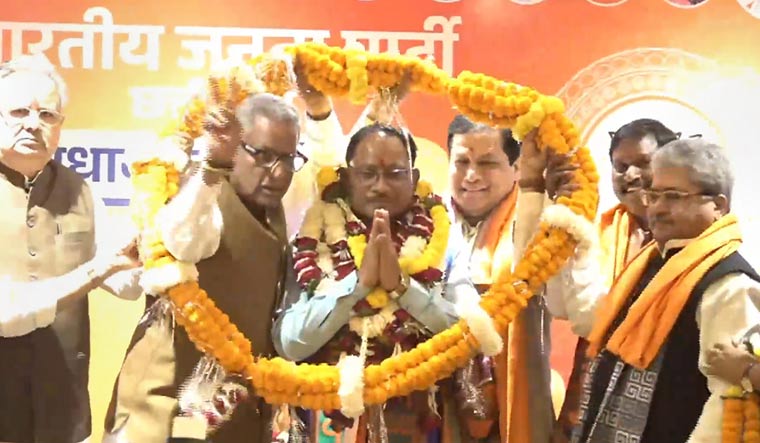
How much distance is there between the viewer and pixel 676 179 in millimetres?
2148

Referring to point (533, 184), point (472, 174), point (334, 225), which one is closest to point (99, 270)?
point (334, 225)

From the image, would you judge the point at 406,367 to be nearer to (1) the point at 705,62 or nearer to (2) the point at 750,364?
(2) the point at 750,364

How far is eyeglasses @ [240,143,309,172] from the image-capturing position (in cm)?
227

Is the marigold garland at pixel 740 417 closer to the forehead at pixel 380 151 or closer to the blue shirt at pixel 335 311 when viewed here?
the blue shirt at pixel 335 311

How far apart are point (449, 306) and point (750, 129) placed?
3.64 feet

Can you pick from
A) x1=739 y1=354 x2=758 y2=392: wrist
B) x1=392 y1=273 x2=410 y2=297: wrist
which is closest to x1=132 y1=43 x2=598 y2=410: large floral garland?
x1=392 y1=273 x2=410 y2=297: wrist

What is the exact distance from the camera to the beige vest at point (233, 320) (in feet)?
7.48

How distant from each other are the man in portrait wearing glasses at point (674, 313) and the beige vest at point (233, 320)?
2.84 feet

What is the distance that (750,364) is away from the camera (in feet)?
6.63

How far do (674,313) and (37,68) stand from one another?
6.41ft

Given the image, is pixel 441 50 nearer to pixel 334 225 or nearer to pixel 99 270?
pixel 334 225

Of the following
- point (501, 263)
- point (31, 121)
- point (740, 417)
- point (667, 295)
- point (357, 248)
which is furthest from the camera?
→ point (31, 121)

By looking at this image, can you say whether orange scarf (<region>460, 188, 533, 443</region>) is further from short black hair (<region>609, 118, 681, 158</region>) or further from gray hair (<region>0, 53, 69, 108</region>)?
gray hair (<region>0, 53, 69, 108</region>)

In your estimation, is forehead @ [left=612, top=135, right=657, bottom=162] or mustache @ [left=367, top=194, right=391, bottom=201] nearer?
mustache @ [left=367, top=194, right=391, bottom=201]
